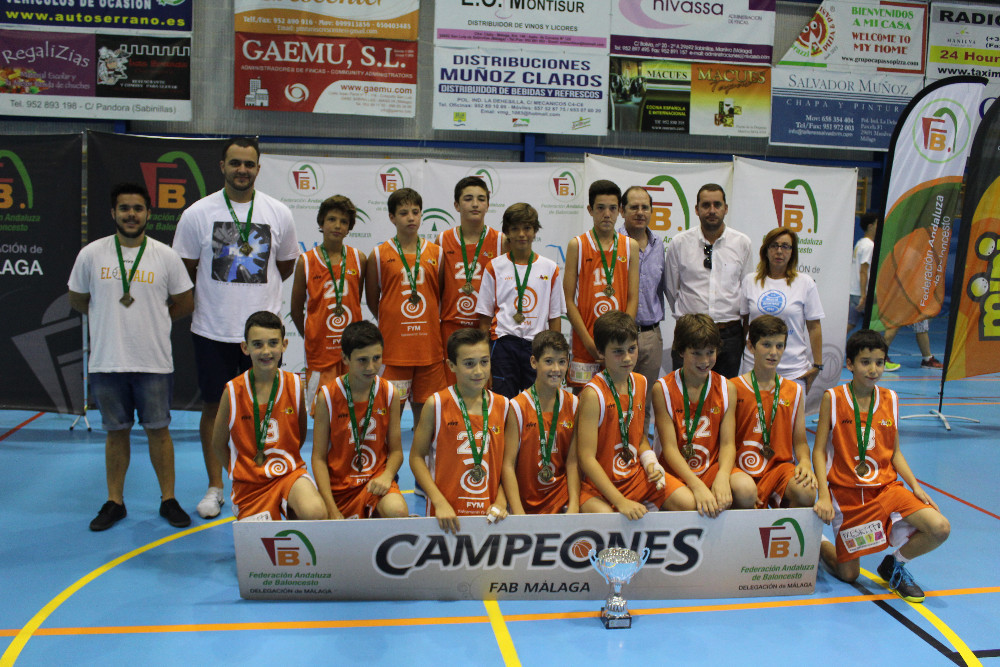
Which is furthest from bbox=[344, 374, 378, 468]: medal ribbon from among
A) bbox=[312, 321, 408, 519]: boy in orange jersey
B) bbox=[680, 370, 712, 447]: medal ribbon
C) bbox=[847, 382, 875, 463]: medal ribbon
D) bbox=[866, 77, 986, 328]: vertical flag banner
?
bbox=[866, 77, 986, 328]: vertical flag banner

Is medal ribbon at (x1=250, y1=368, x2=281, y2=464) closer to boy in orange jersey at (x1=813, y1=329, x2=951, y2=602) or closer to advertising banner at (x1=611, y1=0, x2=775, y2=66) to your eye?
boy in orange jersey at (x1=813, y1=329, x2=951, y2=602)

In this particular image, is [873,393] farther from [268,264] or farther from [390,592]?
[268,264]

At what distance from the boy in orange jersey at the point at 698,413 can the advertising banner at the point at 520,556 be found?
1.07 ft

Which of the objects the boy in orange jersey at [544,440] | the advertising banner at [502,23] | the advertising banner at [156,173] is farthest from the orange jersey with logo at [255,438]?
the advertising banner at [502,23]

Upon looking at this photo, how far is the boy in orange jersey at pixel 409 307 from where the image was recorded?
458 centimetres

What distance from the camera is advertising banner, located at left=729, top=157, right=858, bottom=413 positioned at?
A: 7.73m

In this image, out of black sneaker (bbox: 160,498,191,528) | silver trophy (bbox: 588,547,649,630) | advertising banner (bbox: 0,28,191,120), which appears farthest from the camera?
advertising banner (bbox: 0,28,191,120)

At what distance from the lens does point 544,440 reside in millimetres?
3676

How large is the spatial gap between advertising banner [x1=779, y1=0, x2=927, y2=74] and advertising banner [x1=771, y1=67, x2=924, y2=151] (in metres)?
0.13

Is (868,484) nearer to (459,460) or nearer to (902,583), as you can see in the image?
(902,583)

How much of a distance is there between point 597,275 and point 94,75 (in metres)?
6.92

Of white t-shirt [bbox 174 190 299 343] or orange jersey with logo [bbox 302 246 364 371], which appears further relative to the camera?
orange jersey with logo [bbox 302 246 364 371]

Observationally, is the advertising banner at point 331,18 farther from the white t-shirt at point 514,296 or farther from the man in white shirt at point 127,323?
the white t-shirt at point 514,296

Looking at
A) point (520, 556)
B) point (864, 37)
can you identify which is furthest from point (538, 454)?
point (864, 37)
